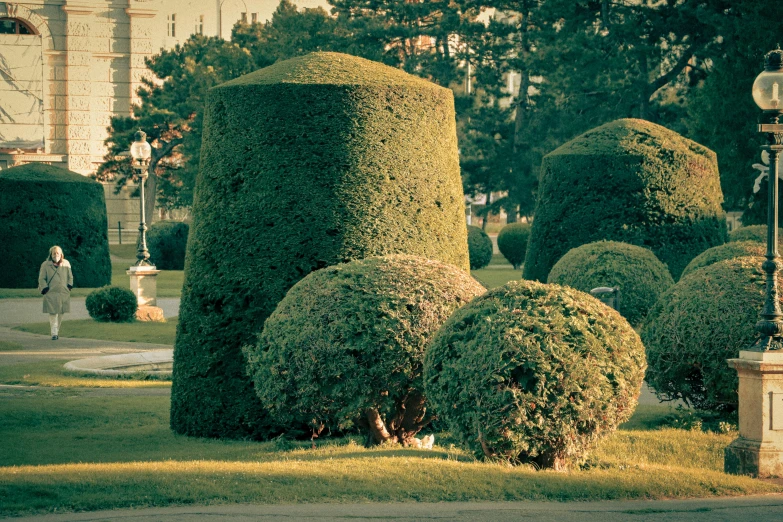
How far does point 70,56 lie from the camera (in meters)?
A: 59.7

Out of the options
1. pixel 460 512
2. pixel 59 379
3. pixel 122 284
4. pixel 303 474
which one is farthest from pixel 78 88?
pixel 460 512

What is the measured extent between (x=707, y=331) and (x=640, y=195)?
373 inches

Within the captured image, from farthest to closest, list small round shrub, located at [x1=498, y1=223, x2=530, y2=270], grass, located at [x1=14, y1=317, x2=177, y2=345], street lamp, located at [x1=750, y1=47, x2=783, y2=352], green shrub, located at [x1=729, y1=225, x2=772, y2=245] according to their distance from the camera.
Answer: small round shrub, located at [x1=498, y1=223, x2=530, y2=270], grass, located at [x1=14, y1=317, x2=177, y2=345], green shrub, located at [x1=729, y1=225, x2=772, y2=245], street lamp, located at [x1=750, y1=47, x2=783, y2=352]

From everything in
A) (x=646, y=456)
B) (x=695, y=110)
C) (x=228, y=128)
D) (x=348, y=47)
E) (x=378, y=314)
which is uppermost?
(x=348, y=47)

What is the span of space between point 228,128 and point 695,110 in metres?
32.1

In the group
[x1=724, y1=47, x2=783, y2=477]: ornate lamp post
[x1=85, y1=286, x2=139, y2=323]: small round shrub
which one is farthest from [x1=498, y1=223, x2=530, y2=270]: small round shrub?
[x1=724, y1=47, x2=783, y2=477]: ornate lamp post

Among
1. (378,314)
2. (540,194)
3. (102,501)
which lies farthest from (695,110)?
(102,501)

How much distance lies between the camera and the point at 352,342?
895 cm

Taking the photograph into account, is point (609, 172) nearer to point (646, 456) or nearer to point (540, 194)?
point (540, 194)

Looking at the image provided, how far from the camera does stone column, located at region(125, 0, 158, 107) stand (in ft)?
197

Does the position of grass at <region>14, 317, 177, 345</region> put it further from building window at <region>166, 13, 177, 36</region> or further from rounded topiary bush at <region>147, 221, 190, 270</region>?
building window at <region>166, 13, 177, 36</region>

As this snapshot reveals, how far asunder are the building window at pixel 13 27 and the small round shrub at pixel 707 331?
54874 mm

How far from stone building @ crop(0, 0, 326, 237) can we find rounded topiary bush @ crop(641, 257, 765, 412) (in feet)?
165

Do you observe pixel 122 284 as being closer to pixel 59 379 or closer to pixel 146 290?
pixel 146 290
